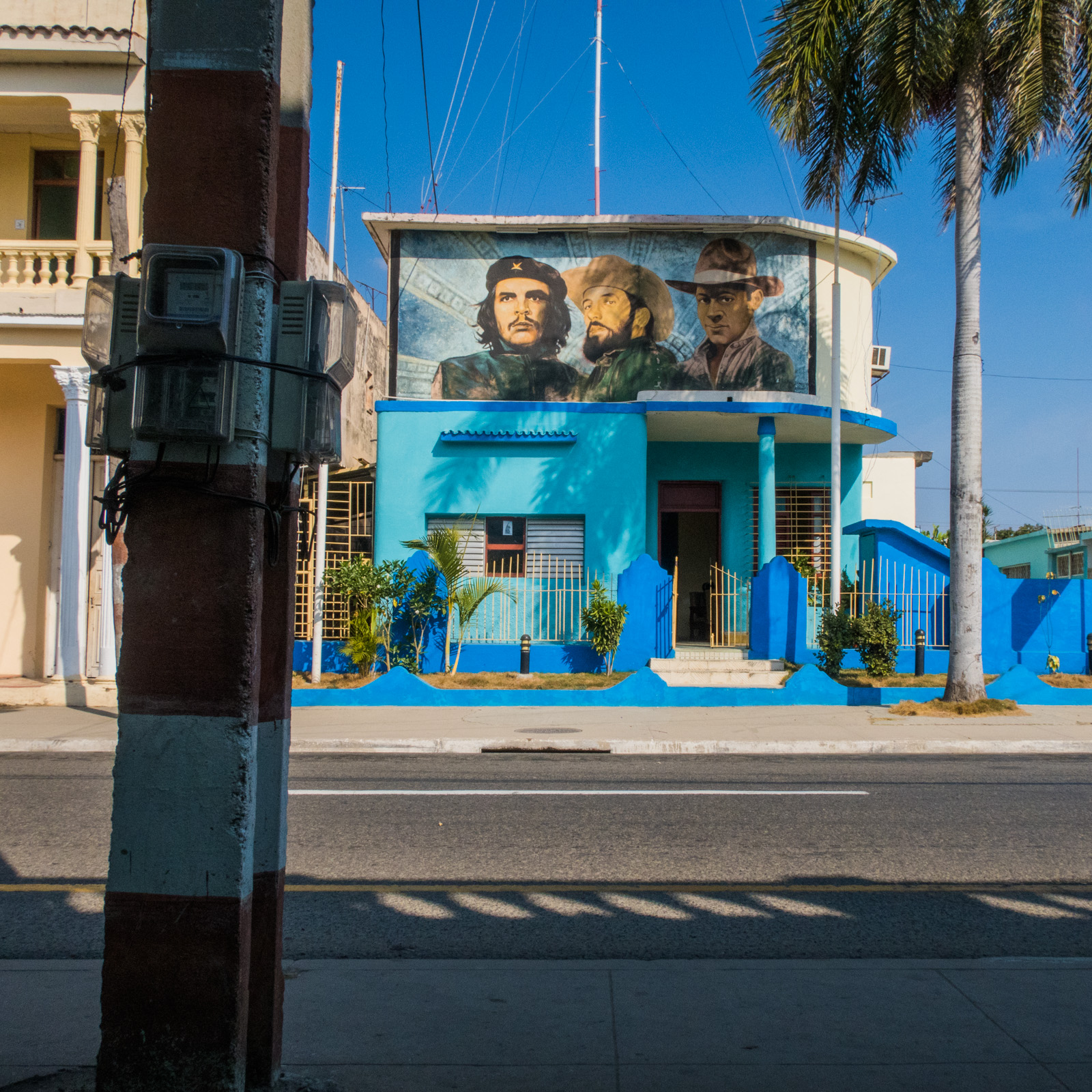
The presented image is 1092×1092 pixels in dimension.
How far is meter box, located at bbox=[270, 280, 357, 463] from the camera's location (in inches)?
114

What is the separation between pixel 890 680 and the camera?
15.0 meters

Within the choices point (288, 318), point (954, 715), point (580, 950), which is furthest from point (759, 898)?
point (954, 715)

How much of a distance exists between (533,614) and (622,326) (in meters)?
5.94

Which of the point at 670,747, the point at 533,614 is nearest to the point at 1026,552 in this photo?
the point at 533,614

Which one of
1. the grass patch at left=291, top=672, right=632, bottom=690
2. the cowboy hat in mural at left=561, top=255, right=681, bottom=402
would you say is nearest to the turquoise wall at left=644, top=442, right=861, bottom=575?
the cowboy hat in mural at left=561, top=255, right=681, bottom=402

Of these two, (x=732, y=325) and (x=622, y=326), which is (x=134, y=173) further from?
(x=732, y=325)

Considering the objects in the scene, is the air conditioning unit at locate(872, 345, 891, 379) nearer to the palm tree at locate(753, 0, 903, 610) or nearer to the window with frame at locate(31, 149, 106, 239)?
the palm tree at locate(753, 0, 903, 610)

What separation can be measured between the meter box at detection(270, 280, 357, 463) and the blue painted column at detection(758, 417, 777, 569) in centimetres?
1515

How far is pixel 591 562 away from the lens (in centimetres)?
1716

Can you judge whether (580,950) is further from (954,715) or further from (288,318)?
(954,715)

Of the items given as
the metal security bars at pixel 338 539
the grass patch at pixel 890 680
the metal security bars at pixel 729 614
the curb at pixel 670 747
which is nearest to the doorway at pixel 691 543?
the metal security bars at pixel 729 614

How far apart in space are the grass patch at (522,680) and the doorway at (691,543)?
169 inches

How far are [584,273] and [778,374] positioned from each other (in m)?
4.18

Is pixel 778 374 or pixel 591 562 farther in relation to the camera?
pixel 778 374
